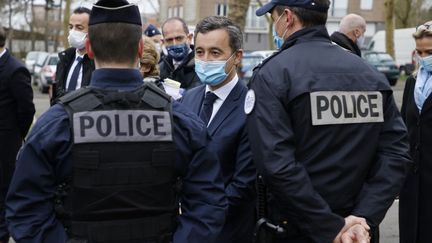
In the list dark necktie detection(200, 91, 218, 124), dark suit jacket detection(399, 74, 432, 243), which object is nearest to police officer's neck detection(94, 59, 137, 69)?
A: dark necktie detection(200, 91, 218, 124)

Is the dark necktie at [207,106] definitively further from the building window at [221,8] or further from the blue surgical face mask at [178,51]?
the building window at [221,8]

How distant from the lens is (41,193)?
7.47 feet

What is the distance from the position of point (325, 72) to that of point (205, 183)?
0.79 m

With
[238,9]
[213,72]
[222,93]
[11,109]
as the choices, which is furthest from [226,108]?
[238,9]

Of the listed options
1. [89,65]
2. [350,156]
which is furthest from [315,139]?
[89,65]

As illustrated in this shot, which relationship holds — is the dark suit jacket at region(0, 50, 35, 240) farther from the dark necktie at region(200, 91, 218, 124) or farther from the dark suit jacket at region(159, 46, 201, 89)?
the dark necktie at region(200, 91, 218, 124)

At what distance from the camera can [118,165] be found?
2.25 metres

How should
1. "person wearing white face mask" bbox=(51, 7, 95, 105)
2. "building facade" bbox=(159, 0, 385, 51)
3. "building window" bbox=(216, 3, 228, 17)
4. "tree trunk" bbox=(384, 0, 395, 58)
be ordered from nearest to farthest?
"person wearing white face mask" bbox=(51, 7, 95, 105), "tree trunk" bbox=(384, 0, 395, 58), "building window" bbox=(216, 3, 228, 17), "building facade" bbox=(159, 0, 385, 51)

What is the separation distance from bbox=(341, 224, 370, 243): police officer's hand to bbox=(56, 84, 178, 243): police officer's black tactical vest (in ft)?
2.87

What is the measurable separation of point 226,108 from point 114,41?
111cm

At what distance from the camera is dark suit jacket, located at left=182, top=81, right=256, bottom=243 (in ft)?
10.3

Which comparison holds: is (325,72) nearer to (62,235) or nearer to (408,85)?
(62,235)

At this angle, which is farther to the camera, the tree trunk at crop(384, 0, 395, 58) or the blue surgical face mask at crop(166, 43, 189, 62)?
the tree trunk at crop(384, 0, 395, 58)

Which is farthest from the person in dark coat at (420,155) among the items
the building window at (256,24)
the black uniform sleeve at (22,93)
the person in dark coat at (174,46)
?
the building window at (256,24)
